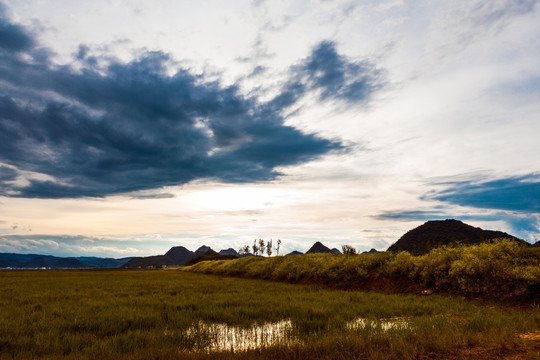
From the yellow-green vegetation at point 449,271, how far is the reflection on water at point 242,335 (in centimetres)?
792

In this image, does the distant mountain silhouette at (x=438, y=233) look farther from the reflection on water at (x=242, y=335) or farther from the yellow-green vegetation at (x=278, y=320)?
the reflection on water at (x=242, y=335)

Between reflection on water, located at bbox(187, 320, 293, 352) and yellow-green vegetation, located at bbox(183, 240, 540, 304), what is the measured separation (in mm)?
7924

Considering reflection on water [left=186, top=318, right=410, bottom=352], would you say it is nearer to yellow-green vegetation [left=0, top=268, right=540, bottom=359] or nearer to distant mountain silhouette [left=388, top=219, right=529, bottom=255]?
yellow-green vegetation [left=0, top=268, right=540, bottom=359]

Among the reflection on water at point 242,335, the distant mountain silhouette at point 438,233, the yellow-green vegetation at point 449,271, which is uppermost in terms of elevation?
the distant mountain silhouette at point 438,233

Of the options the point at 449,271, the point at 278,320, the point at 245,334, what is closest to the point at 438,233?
the point at 449,271

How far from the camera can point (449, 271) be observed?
11969 mm

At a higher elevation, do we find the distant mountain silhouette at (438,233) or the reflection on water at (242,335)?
the distant mountain silhouette at (438,233)

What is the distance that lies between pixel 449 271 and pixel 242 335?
969 cm

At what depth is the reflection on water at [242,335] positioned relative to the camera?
6.25 m

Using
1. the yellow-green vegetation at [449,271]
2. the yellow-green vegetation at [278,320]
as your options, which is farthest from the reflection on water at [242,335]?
the yellow-green vegetation at [449,271]

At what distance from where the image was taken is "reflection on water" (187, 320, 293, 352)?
6247mm

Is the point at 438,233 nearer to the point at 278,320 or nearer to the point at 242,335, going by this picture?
the point at 278,320

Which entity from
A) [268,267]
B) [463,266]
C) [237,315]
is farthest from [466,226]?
[237,315]

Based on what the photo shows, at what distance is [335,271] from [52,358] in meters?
16.0
